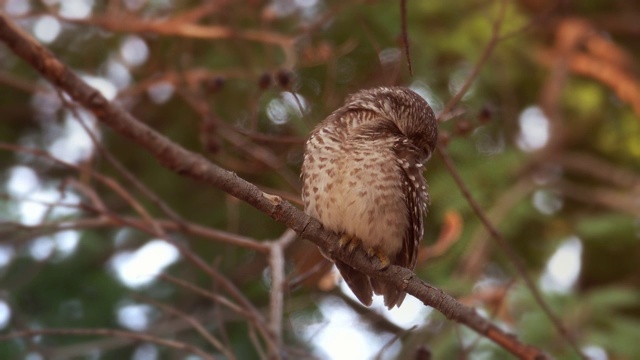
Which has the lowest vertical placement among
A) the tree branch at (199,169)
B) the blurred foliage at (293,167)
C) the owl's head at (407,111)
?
the tree branch at (199,169)

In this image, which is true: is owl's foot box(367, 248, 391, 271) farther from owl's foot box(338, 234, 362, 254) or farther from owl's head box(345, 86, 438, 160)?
owl's head box(345, 86, 438, 160)

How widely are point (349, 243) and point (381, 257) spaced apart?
15cm

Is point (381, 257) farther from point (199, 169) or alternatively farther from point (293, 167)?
point (293, 167)

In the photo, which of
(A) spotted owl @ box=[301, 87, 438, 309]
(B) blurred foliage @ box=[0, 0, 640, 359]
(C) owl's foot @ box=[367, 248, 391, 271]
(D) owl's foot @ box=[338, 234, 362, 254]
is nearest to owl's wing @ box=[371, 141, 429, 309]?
(A) spotted owl @ box=[301, 87, 438, 309]

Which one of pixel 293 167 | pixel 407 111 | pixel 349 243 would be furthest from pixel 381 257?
pixel 293 167

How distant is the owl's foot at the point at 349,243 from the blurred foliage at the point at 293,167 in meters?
0.80

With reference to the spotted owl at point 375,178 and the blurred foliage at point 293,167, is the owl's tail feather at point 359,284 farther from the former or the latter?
the blurred foliage at point 293,167

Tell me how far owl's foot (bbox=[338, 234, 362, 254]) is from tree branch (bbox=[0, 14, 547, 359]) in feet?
0.10

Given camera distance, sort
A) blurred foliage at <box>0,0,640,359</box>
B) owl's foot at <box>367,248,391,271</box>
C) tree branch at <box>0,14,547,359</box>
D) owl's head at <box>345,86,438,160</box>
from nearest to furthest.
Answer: tree branch at <box>0,14,547,359</box>
owl's foot at <box>367,248,391,271</box>
owl's head at <box>345,86,438,160</box>
blurred foliage at <box>0,0,640,359</box>

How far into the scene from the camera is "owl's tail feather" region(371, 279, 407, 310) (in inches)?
146

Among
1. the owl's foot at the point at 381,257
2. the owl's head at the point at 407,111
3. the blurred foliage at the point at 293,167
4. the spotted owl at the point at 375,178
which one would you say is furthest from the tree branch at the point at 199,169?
the blurred foliage at the point at 293,167

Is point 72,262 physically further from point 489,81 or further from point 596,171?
point 596,171

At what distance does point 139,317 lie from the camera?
5262 mm

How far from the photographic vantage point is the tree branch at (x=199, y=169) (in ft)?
8.30
